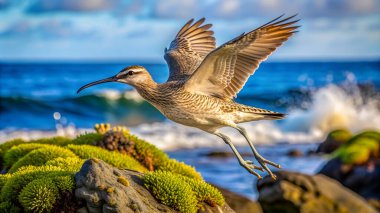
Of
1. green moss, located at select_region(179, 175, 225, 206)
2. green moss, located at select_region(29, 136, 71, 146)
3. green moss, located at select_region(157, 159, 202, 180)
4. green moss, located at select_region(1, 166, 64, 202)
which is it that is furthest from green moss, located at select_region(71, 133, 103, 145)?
green moss, located at select_region(179, 175, 225, 206)

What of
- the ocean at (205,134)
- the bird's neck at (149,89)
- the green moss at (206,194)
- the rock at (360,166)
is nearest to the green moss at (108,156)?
the bird's neck at (149,89)

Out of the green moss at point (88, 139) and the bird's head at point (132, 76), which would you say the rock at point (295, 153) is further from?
the bird's head at point (132, 76)

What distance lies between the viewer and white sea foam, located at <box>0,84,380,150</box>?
27.4 m

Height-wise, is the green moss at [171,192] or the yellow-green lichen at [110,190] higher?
the yellow-green lichen at [110,190]

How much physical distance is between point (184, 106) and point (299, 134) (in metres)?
23.7

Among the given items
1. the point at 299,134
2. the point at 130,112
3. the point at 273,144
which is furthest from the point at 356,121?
the point at 130,112

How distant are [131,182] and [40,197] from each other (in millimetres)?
1051

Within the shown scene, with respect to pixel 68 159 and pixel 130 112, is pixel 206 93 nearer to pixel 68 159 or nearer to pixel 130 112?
pixel 68 159

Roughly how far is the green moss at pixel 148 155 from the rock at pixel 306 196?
3759mm

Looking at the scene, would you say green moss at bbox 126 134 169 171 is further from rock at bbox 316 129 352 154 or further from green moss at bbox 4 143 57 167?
rock at bbox 316 129 352 154

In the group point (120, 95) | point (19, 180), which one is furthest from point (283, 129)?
point (19, 180)

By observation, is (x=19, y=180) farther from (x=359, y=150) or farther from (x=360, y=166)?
(x=359, y=150)

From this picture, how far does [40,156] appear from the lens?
9109 millimetres

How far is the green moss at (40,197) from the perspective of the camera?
6.64 m
